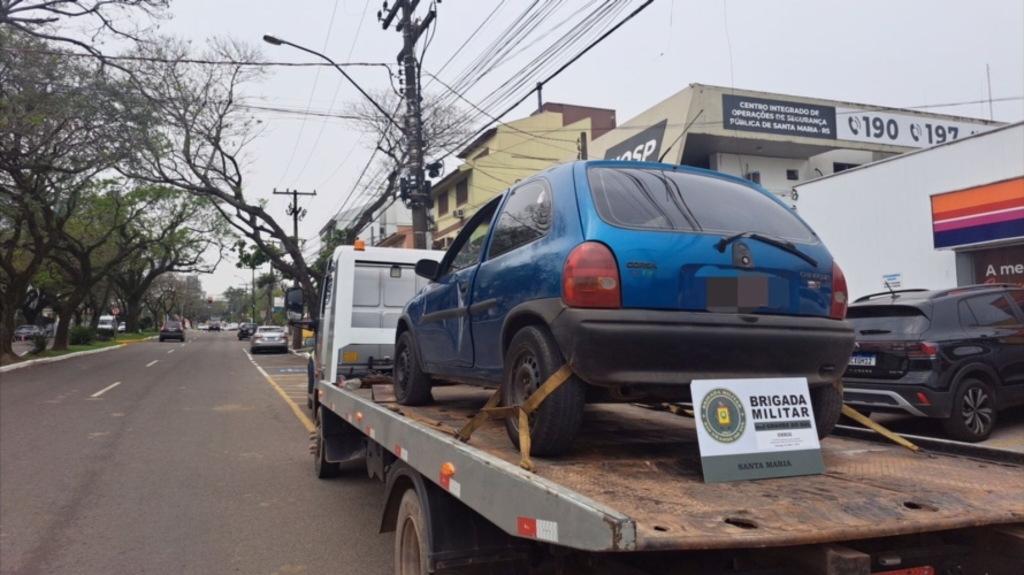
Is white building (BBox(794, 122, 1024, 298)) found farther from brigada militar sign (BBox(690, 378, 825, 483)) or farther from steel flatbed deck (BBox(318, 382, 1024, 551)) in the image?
brigada militar sign (BBox(690, 378, 825, 483))

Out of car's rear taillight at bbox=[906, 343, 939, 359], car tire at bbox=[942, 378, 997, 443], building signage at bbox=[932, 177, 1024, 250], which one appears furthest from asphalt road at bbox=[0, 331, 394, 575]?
building signage at bbox=[932, 177, 1024, 250]

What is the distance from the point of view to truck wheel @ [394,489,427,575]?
3.43 m

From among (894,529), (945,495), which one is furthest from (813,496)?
(945,495)

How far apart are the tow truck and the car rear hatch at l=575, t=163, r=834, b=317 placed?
27.8 inches

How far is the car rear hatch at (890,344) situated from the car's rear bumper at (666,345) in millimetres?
4433

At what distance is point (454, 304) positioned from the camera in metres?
4.27

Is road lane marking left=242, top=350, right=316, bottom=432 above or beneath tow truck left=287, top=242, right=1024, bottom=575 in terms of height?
beneath

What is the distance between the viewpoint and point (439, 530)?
3.18 metres

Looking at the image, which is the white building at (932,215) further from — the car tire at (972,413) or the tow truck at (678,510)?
the tow truck at (678,510)

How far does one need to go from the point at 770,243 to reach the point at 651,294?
65 cm

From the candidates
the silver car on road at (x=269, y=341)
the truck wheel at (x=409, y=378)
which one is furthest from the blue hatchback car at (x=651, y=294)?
the silver car on road at (x=269, y=341)

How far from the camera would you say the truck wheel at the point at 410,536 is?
3.43 m

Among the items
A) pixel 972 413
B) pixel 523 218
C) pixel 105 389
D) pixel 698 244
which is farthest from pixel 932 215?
pixel 105 389

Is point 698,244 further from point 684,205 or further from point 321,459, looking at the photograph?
point 321,459
